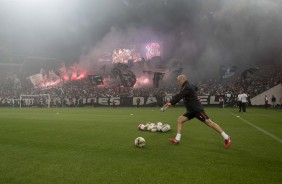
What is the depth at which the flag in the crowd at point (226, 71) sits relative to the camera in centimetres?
6578

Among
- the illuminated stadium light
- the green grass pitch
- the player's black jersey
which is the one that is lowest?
the green grass pitch

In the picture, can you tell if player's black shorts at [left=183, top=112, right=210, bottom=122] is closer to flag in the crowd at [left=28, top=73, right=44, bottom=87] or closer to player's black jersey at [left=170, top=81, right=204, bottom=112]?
player's black jersey at [left=170, top=81, right=204, bottom=112]

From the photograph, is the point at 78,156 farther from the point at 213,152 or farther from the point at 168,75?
the point at 168,75

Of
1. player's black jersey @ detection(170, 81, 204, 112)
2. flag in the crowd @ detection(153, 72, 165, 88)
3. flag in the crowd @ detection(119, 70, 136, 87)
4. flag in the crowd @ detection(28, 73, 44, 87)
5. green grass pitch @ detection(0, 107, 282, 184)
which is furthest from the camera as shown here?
flag in the crowd @ detection(28, 73, 44, 87)

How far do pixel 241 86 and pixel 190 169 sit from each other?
166 ft

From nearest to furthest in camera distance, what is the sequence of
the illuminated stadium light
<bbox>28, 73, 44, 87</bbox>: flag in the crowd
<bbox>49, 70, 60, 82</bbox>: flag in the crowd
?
the illuminated stadium light
<bbox>28, 73, 44, 87</bbox>: flag in the crowd
<bbox>49, 70, 60, 82</bbox>: flag in the crowd

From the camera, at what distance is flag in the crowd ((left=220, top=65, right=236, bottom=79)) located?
216ft

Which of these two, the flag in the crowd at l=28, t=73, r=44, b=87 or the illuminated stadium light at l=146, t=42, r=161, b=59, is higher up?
the illuminated stadium light at l=146, t=42, r=161, b=59

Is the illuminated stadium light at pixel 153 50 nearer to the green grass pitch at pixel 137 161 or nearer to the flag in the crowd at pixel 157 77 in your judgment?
the flag in the crowd at pixel 157 77

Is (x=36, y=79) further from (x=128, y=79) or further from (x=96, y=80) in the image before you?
(x=128, y=79)

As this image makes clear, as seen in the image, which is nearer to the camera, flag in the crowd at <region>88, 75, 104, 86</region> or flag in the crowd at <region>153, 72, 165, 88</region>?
flag in the crowd at <region>153, 72, 165, 88</region>

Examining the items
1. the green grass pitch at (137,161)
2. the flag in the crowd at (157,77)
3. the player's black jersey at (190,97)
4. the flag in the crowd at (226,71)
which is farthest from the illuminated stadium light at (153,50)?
the player's black jersey at (190,97)

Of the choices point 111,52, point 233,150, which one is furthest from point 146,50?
point 233,150

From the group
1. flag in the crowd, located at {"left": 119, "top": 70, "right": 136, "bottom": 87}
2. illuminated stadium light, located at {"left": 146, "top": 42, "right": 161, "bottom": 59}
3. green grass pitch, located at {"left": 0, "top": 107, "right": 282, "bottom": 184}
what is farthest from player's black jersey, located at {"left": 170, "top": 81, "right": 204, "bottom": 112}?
illuminated stadium light, located at {"left": 146, "top": 42, "right": 161, "bottom": 59}
